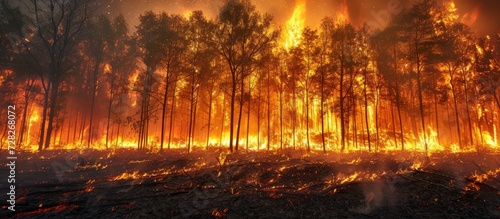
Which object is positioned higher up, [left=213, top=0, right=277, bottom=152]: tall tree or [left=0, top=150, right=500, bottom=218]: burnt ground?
[left=213, top=0, right=277, bottom=152]: tall tree

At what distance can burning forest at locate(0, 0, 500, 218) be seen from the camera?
333 inches

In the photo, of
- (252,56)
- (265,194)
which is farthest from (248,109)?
(265,194)

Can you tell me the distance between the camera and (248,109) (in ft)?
94.5

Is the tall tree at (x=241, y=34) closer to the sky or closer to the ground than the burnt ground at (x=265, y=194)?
closer to the sky

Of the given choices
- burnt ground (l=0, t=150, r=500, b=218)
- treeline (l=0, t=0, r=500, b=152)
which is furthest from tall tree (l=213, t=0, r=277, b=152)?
burnt ground (l=0, t=150, r=500, b=218)

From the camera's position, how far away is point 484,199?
815cm

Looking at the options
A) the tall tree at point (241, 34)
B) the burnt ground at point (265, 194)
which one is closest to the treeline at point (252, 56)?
the tall tree at point (241, 34)

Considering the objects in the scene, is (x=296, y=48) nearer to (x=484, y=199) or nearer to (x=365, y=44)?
(x=365, y=44)

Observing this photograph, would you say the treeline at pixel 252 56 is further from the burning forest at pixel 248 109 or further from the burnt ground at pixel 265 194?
the burnt ground at pixel 265 194

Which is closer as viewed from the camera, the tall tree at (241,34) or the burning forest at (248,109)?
the burning forest at (248,109)

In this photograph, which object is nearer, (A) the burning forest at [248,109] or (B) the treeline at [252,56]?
(A) the burning forest at [248,109]

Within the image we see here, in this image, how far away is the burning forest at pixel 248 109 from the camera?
27.8 feet

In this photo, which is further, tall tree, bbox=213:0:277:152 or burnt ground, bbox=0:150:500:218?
tall tree, bbox=213:0:277:152

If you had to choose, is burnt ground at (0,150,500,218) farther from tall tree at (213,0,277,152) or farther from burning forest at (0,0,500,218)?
tall tree at (213,0,277,152)
